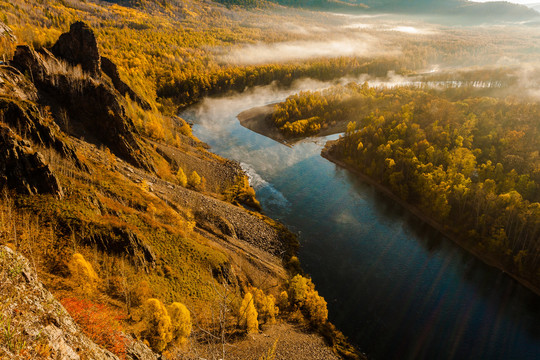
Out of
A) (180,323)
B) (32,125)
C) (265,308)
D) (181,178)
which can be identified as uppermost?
(32,125)

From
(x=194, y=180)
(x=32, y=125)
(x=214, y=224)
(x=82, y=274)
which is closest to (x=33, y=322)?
(x=82, y=274)

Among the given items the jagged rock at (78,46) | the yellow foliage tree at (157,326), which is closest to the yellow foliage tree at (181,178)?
the jagged rock at (78,46)

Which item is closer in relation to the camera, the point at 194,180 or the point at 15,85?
the point at 15,85

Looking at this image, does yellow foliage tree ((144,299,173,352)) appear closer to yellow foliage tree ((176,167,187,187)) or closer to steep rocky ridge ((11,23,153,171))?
steep rocky ridge ((11,23,153,171))

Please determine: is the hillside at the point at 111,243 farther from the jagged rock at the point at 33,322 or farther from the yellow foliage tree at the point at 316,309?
the yellow foliage tree at the point at 316,309

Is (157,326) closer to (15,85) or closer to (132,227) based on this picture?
(132,227)

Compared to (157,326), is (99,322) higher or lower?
higher

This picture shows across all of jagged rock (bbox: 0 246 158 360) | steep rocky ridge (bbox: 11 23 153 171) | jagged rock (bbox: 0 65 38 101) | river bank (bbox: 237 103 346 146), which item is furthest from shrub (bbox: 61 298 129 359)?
river bank (bbox: 237 103 346 146)

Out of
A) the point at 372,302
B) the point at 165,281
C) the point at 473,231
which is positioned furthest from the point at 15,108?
the point at 473,231

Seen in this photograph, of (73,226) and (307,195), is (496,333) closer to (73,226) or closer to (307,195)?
(307,195)
